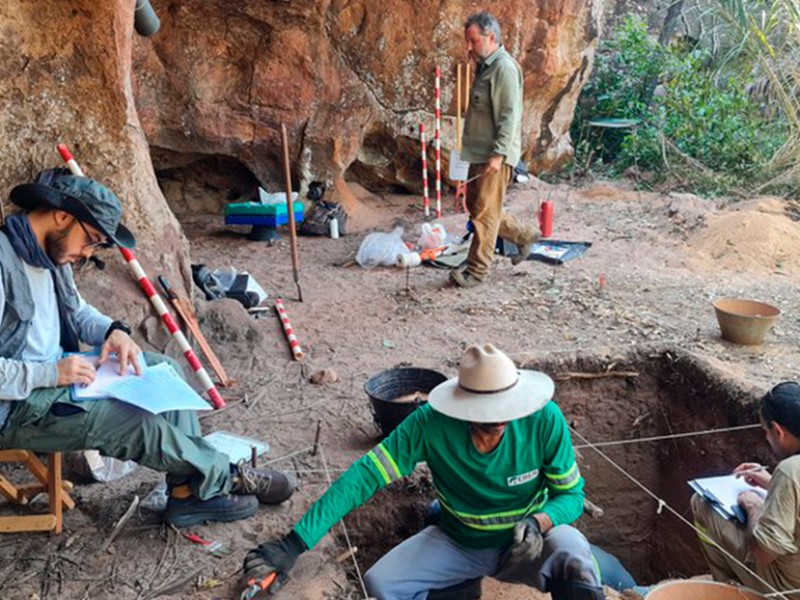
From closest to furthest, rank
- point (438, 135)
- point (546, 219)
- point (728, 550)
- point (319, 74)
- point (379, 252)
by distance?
point (728, 550) < point (379, 252) < point (546, 219) < point (319, 74) < point (438, 135)

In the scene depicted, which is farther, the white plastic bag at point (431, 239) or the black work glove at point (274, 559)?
the white plastic bag at point (431, 239)

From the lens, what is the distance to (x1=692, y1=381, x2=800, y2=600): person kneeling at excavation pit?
325cm

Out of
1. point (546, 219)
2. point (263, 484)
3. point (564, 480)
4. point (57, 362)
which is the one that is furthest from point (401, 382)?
point (546, 219)

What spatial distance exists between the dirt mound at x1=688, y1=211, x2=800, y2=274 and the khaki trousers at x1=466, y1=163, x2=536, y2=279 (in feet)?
7.65

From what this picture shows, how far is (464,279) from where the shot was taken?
23.7ft

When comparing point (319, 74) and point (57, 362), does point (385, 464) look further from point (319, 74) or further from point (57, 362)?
point (319, 74)

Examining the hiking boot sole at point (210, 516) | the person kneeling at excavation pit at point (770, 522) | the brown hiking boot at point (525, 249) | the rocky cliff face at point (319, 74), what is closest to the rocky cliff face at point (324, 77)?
the rocky cliff face at point (319, 74)


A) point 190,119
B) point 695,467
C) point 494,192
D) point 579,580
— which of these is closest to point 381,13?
point 190,119

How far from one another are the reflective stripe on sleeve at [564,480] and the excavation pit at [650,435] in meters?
1.98

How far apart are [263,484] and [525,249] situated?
4.62 m

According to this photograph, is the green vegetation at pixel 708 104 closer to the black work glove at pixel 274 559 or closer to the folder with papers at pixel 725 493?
the folder with papers at pixel 725 493

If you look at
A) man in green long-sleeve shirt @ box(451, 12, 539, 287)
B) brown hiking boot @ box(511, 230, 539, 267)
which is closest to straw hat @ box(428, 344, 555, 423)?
man in green long-sleeve shirt @ box(451, 12, 539, 287)

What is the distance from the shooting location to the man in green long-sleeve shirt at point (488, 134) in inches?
259

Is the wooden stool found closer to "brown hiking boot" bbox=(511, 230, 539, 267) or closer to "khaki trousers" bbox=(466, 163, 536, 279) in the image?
"khaki trousers" bbox=(466, 163, 536, 279)
